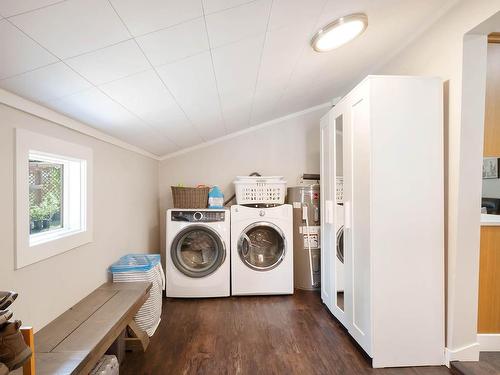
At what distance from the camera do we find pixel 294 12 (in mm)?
1387

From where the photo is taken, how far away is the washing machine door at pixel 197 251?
2.95 m

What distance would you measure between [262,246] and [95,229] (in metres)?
1.78

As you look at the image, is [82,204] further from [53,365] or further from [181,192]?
[181,192]

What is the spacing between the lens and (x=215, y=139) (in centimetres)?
371

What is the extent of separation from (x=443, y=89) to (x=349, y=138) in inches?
25.5

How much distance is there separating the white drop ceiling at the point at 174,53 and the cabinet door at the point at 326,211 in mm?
522

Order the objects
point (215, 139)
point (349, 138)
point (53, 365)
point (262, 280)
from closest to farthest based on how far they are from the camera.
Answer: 1. point (53, 365)
2. point (349, 138)
3. point (262, 280)
4. point (215, 139)

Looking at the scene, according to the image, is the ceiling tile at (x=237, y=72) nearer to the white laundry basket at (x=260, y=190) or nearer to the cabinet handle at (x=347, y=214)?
the white laundry basket at (x=260, y=190)

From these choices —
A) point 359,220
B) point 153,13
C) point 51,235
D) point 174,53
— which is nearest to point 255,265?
point 359,220

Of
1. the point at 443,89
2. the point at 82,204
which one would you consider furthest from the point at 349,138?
the point at 82,204

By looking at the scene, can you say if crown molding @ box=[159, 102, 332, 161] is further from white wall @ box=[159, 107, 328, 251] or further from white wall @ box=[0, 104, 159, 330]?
white wall @ box=[0, 104, 159, 330]

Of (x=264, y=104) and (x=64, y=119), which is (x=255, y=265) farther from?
(x=64, y=119)

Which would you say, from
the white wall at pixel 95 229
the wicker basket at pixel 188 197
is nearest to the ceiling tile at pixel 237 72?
the wicker basket at pixel 188 197

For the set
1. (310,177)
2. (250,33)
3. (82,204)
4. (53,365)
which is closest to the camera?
(53,365)
